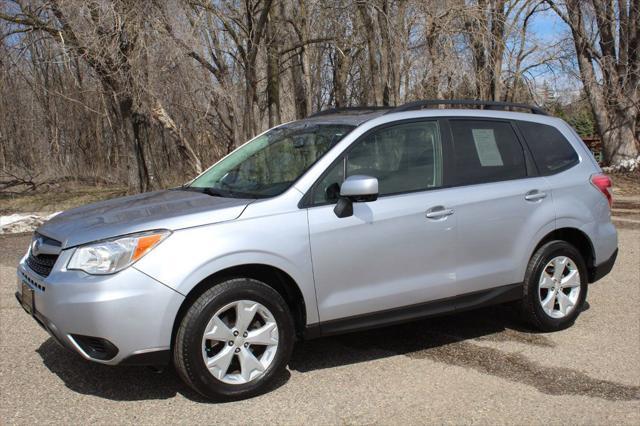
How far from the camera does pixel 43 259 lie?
4.32 m

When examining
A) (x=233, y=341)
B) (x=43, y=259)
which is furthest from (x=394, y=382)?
(x=43, y=259)

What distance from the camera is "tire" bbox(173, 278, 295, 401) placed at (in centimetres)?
391

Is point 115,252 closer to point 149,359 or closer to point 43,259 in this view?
point 149,359

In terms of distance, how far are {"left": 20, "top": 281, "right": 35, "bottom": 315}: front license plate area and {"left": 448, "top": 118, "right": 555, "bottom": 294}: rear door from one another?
118 inches

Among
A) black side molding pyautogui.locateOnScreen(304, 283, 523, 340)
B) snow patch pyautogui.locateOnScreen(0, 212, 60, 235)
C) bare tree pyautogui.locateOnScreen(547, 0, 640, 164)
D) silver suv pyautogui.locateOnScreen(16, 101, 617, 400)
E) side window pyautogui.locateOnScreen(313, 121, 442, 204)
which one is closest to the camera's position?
silver suv pyautogui.locateOnScreen(16, 101, 617, 400)

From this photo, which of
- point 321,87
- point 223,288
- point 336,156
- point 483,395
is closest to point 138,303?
point 223,288

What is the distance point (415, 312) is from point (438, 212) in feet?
2.48

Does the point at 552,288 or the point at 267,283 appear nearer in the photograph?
the point at 267,283

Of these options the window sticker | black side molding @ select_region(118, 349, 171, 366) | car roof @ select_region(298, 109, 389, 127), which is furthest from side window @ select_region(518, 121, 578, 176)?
black side molding @ select_region(118, 349, 171, 366)

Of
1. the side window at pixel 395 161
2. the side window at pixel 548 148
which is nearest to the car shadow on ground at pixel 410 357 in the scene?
the side window at pixel 395 161

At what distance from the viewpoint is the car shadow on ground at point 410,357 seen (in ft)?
14.3

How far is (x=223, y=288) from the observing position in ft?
13.2

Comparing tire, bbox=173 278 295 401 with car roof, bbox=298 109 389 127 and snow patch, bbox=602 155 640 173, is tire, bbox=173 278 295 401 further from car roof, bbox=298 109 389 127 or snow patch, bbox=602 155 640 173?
snow patch, bbox=602 155 640 173

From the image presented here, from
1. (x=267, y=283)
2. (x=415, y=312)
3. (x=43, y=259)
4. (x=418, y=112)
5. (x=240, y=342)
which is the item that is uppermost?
(x=418, y=112)
